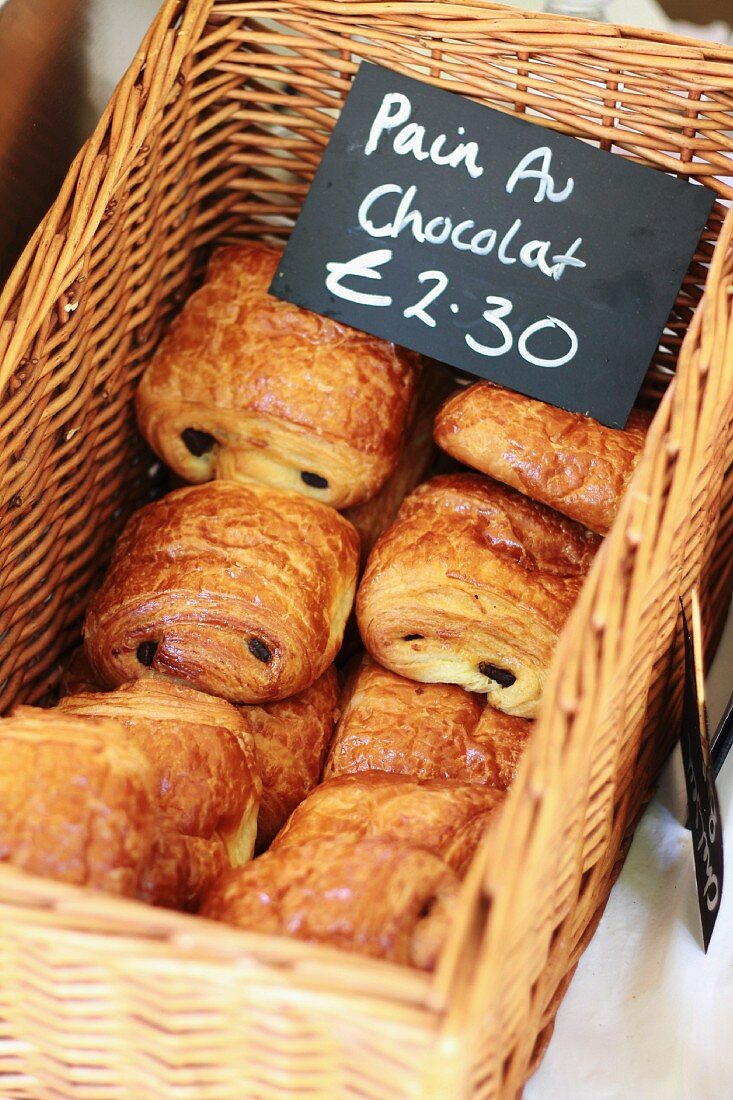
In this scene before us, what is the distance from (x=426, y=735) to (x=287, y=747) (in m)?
0.19

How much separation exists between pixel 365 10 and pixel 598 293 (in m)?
0.52

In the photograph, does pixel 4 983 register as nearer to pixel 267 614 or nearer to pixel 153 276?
pixel 267 614

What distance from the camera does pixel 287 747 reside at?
144cm

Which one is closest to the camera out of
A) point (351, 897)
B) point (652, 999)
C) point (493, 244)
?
point (351, 897)

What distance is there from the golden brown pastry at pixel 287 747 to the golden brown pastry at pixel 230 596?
0.06 m

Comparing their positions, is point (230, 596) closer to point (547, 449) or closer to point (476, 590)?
point (476, 590)

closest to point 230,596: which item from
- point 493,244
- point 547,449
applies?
point 547,449

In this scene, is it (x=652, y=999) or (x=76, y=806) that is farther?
(x=652, y=999)

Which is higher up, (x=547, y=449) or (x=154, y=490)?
(x=547, y=449)

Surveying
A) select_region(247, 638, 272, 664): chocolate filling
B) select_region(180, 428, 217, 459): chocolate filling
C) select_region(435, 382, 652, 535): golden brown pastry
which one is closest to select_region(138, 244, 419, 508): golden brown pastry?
select_region(180, 428, 217, 459): chocolate filling

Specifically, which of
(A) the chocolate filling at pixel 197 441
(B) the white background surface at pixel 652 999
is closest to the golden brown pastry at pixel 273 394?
(A) the chocolate filling at pixel 197 441

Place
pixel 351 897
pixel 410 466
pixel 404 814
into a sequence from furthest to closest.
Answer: pixel 410 466 < pixel 404 814 < pixel 351 897

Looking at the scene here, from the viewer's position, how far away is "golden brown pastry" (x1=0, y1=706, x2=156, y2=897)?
0.94 metres

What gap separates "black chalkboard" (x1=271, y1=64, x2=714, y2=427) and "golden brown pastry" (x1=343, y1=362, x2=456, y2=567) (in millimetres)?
202
